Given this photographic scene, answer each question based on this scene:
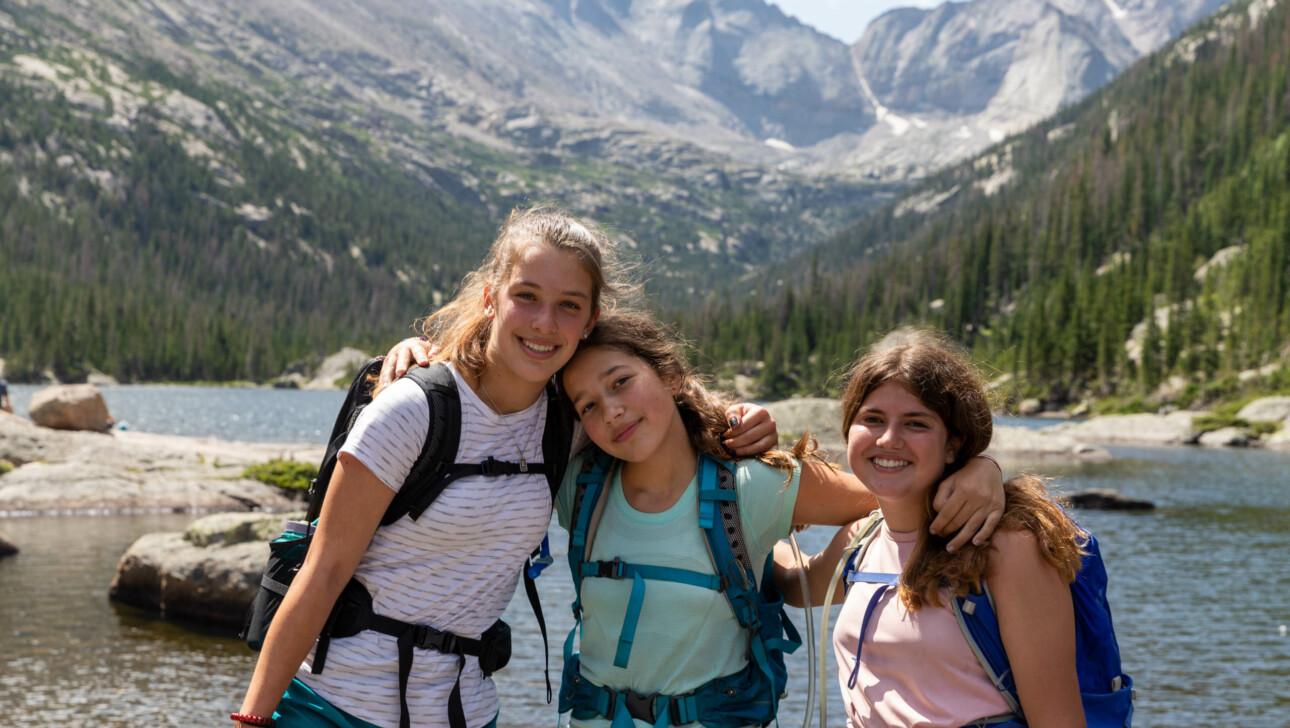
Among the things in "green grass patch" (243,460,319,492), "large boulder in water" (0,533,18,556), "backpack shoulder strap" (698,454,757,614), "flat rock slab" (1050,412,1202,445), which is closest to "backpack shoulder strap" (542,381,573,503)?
"backpack shoulder strap" (698,454,757,614)

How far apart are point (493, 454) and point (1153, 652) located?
1360 centimetres

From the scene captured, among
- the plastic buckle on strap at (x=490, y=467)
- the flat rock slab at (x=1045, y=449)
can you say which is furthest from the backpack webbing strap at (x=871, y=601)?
the flat rock slab at (x=1045, y=449)

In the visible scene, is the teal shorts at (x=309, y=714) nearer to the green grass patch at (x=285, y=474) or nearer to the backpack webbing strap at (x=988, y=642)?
the backpack webbing strap at (x=988, y=642)

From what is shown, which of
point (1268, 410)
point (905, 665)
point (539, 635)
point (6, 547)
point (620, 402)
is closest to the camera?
point (905, 665)

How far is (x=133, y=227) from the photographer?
177125 mm

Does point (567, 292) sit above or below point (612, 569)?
above

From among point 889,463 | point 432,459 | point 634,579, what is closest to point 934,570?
point 889,463

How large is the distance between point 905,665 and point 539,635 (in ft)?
37.1

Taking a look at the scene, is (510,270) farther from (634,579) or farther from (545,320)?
(634,579)

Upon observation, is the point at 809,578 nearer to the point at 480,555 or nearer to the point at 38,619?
the point at 480,555

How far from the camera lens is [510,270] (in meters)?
3.61

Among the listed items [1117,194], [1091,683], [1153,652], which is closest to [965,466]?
[1091,683]

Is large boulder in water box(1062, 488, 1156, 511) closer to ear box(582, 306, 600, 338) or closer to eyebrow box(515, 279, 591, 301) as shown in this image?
ear box(582, 306, 600, 338)

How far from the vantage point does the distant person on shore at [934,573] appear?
9.50ft
